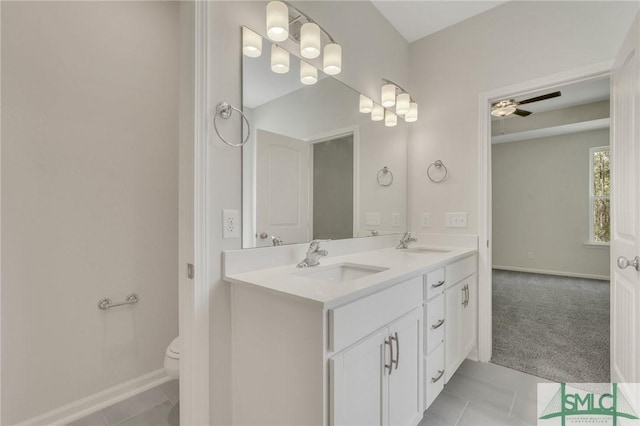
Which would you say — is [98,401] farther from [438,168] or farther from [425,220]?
[438,168]

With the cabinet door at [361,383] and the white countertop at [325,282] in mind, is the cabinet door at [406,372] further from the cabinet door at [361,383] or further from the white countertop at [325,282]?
the white countertop at [325,282]

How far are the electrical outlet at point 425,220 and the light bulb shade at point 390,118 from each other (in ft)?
2.68

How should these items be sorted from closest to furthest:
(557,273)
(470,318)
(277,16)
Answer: (277,16)
(470,318)
(557,273)

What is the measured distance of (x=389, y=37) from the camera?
2398 mm

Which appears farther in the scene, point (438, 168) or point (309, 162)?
point (438, 168)

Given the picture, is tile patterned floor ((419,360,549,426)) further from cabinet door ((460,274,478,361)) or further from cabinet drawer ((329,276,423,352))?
cabinet drawer ((329,276,423,352))

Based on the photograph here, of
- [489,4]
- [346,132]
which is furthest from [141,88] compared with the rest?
[489,4]

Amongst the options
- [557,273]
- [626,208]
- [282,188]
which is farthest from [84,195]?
[557,273]

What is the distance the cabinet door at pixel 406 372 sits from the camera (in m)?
1.20

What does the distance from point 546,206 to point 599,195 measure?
27.3 inches

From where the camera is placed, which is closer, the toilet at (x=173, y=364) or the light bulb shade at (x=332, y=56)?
the toilet at (x=173, y=364)

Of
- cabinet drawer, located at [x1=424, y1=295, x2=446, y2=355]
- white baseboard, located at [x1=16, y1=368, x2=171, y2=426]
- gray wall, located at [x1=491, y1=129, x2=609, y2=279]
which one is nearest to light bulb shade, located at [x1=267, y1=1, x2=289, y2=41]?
cabinet drawer, located at [x1=424, y1=295, x2=446, y2=355]

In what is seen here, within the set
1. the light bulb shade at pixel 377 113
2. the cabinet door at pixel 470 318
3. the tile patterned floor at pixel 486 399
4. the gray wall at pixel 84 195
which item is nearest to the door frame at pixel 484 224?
the cabinet door at pixel 470 318

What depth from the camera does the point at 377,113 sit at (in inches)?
88.9
